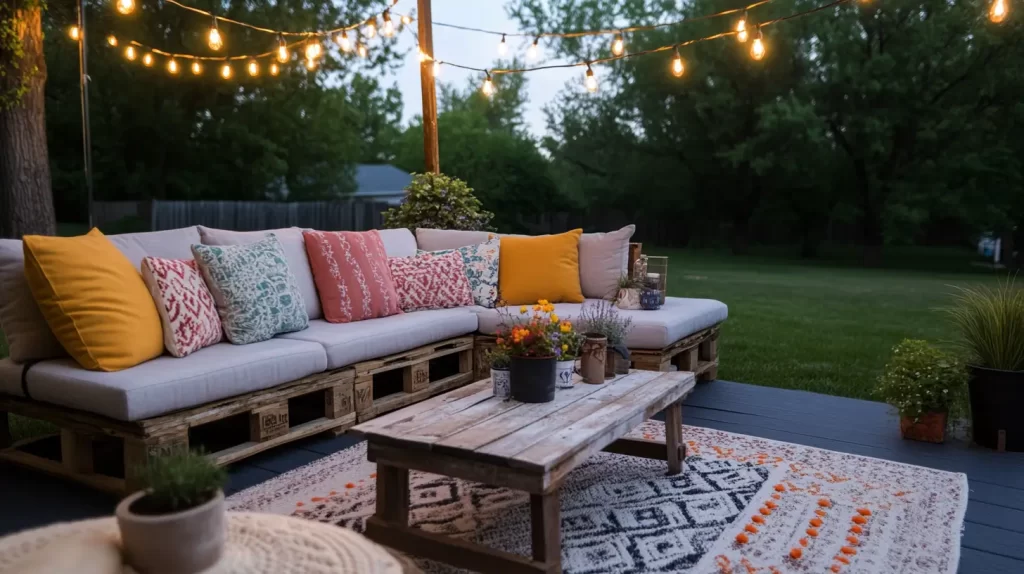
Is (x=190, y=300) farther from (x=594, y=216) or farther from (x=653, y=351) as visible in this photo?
(x=594, y=216)

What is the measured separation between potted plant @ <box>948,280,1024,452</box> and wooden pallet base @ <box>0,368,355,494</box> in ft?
8.96

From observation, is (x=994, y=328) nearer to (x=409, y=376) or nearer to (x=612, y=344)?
(x=612, y=344)

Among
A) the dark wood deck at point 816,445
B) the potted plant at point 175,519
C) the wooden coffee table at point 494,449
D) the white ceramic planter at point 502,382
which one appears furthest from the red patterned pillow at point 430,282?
the potted plant at point 175,519

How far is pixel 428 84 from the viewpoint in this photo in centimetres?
595

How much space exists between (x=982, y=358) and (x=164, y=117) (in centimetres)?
1395

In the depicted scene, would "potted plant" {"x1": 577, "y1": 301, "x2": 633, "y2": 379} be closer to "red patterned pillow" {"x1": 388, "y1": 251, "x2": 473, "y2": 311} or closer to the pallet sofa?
the pallet sofa

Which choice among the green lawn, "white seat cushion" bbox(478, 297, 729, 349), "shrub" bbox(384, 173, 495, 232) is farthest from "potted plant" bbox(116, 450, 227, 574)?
"shrub" bbox(384, 173, 495, 232)

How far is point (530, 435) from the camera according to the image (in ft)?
6.79

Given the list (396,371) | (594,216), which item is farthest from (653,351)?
(594,216)

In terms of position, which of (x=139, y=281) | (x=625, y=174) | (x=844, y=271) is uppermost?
(x=625, y=174)

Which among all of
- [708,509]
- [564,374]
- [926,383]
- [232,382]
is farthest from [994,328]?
[232,382]

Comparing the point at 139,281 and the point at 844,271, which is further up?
the point at 139,281

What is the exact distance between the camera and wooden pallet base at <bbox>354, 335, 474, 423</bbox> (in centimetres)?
341

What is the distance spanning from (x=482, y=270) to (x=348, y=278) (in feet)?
3.00
